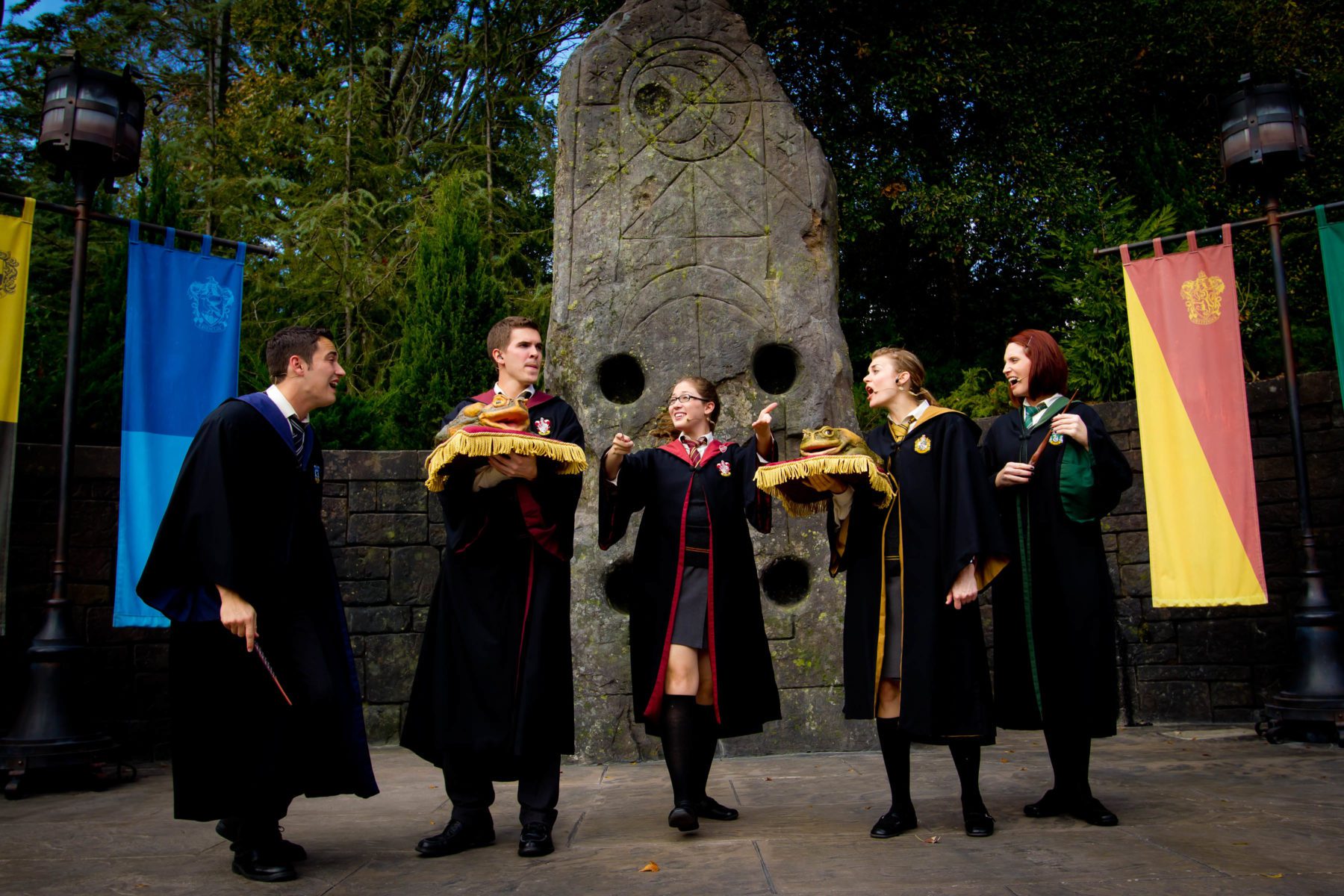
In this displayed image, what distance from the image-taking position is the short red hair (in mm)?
3965

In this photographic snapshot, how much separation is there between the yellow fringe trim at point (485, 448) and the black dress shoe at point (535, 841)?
4.03 ft

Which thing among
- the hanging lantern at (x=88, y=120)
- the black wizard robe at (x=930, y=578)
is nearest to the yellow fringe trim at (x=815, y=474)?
the black wizard robe at (x=930, y=578)

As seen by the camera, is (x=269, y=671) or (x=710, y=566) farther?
(x=710, y=566)

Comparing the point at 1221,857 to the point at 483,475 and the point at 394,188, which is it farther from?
the point at 394,188

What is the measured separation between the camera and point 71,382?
5.43 meters

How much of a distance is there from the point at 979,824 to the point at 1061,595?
35.9 inches

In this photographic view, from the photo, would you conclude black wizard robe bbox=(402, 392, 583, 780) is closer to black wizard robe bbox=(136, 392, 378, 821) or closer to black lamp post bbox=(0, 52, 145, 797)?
black wizard robe bbox=(136, 392, 378, 821)

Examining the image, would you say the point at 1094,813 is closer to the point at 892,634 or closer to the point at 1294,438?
the point at 892,634

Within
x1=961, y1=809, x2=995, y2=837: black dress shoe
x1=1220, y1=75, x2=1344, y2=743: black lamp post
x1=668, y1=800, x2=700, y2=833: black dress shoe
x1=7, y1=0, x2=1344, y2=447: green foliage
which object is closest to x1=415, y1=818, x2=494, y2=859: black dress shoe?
x1=668, y1=800, x2=700, y2=833: black dress shoe

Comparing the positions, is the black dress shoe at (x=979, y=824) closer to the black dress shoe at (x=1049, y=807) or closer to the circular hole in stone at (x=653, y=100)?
the black dress shoe at (x=1049, y=807)

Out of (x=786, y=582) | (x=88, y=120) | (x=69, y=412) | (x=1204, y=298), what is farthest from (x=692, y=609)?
(x=88, y=120)

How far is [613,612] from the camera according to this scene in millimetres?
5809

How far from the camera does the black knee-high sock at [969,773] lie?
11.6 ft

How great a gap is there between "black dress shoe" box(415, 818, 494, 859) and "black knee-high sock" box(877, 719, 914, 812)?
148 cm
